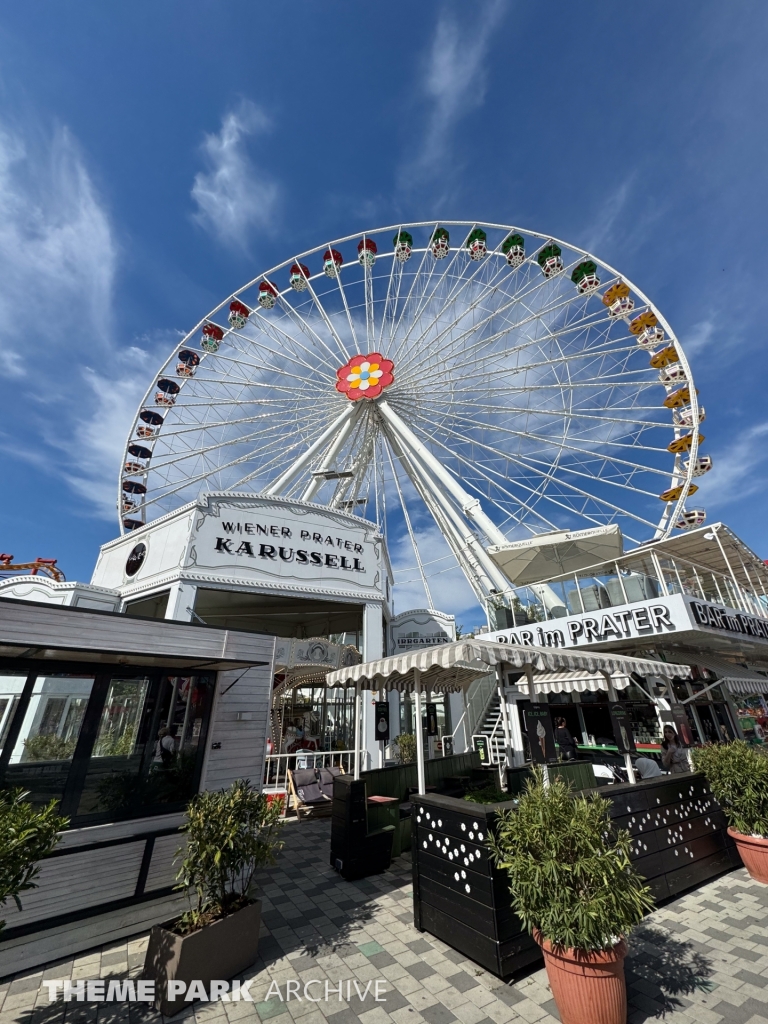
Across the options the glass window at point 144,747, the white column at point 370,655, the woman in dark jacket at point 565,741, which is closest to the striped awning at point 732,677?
the woman in dark jacket at point 565,741

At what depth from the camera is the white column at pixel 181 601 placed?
12.2 meters

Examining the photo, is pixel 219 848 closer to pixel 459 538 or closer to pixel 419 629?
pixel 419 629

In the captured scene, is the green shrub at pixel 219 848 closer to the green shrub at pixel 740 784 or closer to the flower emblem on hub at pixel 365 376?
the green shrub at pixel 740 784

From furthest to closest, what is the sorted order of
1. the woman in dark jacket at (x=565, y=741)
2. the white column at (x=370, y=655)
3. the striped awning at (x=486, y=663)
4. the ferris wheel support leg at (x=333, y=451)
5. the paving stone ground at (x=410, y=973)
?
the ferris wheel support leg at (x=333, y=451) < the woman in dark jacket at (x=565, y=741) < the white column at (x=370, y=655) < the striped awning at (x=486, y=663) < the paving stone ground at (x=410, y=973)

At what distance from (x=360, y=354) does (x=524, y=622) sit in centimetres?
1526

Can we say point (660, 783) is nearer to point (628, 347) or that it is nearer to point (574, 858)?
point (574, 858)

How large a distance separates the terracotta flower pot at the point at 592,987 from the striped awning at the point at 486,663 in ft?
8.32

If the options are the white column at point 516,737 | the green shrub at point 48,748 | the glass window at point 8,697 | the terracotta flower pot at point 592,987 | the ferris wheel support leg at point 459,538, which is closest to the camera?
the terracotta flower pot at point 592,987

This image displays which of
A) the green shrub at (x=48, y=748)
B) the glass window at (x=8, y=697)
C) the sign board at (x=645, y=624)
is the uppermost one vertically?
the sign board at (x=645, y=624)

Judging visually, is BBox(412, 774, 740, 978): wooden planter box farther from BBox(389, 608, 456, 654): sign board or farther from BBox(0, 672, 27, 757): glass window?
BBox(389, 608, 456, 654): sign board

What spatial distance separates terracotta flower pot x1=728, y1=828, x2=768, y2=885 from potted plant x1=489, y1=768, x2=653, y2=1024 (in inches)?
154

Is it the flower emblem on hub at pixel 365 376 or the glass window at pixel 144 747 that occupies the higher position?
the flower emblem on hub at pixel 365 376

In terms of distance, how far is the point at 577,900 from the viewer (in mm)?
3275

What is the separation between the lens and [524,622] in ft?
52.1
